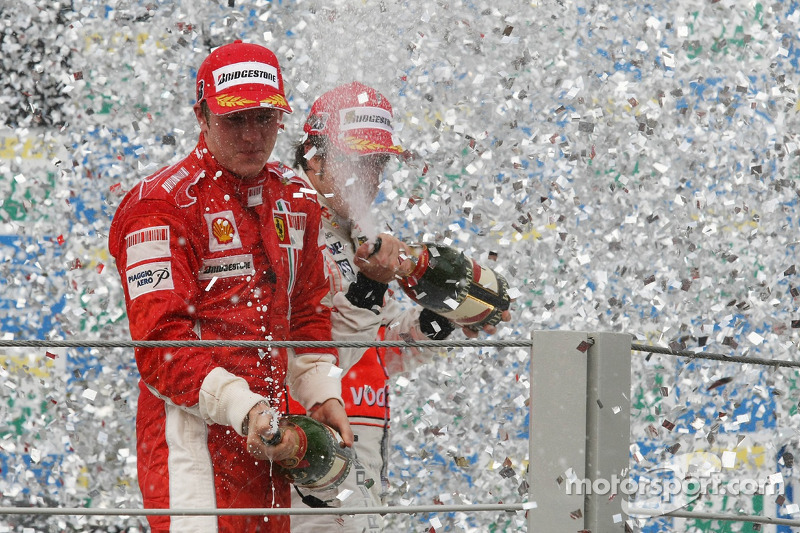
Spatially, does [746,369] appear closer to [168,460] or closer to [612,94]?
[612,94]

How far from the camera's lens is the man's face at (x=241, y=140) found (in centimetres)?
208

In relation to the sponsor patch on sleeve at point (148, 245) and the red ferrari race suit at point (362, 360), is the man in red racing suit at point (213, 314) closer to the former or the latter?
the sponsor patch on sleeve at point (148, 245)

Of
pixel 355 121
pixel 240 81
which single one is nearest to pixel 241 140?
pixel 240 81

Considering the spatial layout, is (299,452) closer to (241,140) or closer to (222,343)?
(222,343)

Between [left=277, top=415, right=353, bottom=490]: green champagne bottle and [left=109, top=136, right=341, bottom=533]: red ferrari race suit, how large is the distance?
0.08 m

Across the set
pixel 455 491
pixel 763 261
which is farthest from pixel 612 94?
pixel 455 491

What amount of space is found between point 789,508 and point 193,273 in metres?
3.52

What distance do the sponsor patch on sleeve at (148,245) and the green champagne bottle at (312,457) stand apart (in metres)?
0.39

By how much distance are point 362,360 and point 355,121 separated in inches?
24.1

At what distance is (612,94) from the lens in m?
5.13

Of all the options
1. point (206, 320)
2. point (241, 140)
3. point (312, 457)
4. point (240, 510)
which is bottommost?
point (240, 510)

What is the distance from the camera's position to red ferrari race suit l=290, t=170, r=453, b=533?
248 cm

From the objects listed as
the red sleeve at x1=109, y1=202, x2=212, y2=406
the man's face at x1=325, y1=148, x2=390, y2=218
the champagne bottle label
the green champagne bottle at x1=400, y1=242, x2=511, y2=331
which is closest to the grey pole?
the champagne bottle label

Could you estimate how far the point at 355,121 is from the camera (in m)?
2.52
